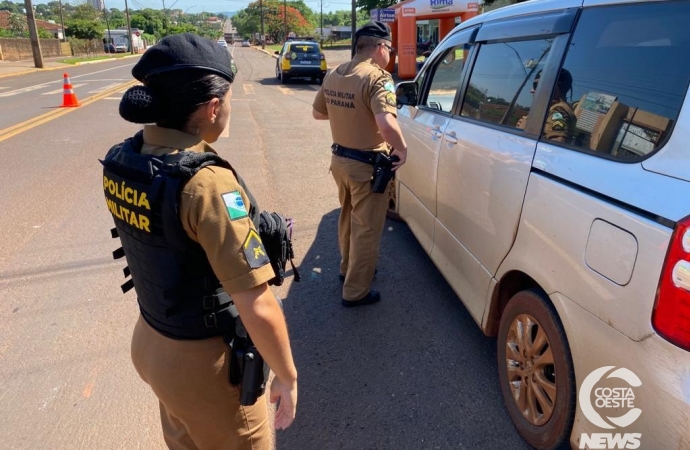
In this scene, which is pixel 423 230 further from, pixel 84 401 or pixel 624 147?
pixel 84 401

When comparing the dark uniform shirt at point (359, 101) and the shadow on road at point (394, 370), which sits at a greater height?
the dark uniform shirt at point (359, 101)

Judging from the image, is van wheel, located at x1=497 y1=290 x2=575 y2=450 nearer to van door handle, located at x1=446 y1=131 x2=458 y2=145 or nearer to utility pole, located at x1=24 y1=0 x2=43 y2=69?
van door handle, located at x1=446 y1=131 x2=458 y2=145

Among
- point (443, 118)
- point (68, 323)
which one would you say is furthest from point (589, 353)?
point (68, 323)

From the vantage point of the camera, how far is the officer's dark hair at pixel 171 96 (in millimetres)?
1425

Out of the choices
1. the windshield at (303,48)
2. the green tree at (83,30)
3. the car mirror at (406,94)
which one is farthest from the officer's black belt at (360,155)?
the green tree at (83,30)

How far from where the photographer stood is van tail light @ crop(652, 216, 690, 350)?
1480 millimetres

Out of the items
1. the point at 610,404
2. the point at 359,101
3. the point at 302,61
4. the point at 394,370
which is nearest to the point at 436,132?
the point at 359,101

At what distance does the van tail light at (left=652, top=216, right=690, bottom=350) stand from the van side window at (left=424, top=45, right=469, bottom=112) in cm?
246

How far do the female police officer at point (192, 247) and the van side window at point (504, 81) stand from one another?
1.69 m

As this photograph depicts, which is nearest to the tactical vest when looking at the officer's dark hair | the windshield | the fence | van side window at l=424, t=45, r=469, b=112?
the officer's dark hair

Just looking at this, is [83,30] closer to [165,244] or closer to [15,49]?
[15,49]

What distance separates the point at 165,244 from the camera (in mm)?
1431

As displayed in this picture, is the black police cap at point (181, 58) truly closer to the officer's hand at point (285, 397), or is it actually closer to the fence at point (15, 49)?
the officer's hand at point (285, 397)

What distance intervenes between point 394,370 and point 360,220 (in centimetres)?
110
